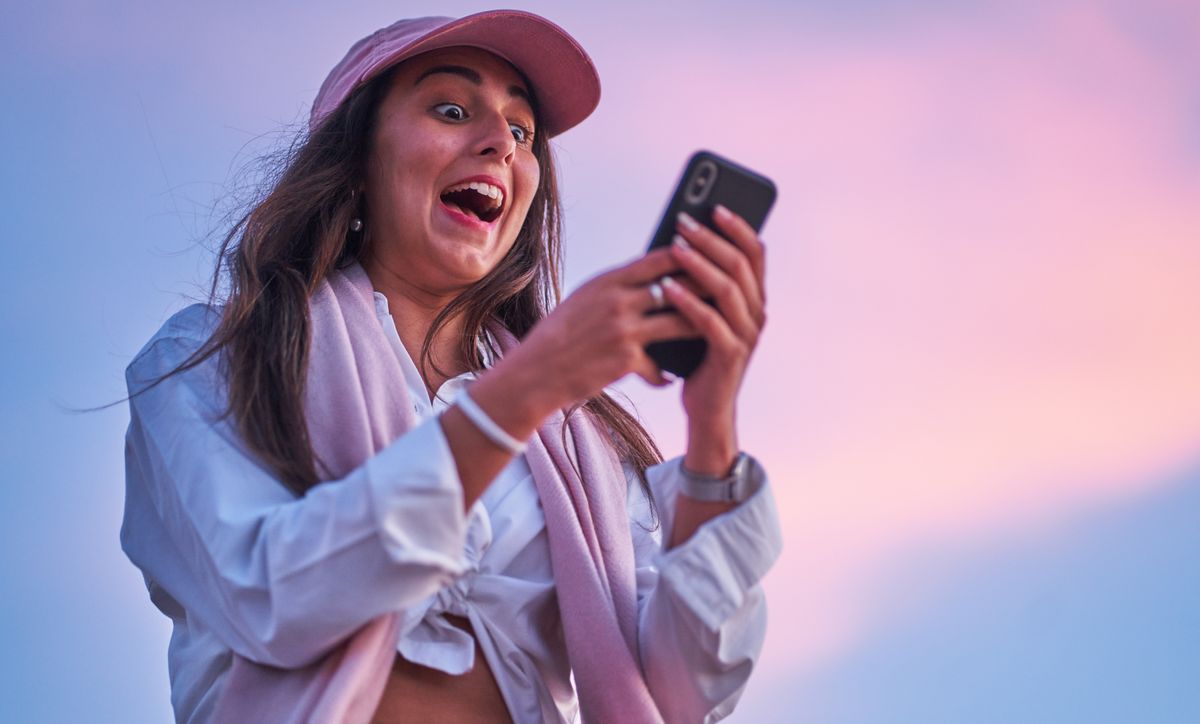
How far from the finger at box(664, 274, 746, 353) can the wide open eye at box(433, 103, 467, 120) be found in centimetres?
111

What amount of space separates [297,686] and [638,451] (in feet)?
3.47

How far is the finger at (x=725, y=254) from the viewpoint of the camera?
1.66 meters

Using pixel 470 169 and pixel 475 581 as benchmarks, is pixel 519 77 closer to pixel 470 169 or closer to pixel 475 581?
pixel 470 169

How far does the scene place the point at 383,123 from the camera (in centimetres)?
263

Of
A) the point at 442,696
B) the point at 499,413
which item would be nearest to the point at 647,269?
the point at 499,413

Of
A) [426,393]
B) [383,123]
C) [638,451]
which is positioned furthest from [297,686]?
[383,123]

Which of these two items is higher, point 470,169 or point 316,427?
point 470,169

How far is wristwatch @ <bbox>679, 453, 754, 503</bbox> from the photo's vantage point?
189 cm

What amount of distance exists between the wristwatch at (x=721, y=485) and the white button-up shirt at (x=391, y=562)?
2 cm

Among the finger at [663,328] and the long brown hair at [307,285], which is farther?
the long brown hair at [307,285]

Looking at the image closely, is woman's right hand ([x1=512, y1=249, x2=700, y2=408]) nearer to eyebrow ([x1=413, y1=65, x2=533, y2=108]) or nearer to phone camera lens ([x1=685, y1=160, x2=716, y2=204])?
phone camera lens ([x1=685, y1=160, x2=716, y2=204])

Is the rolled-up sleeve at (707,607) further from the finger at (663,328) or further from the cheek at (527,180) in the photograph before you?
the cheek at (527,180)

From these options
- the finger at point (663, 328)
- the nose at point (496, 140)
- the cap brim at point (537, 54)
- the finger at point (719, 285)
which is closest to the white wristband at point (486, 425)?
the finger at point (663, 328)

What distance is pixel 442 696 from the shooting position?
2.07 m
